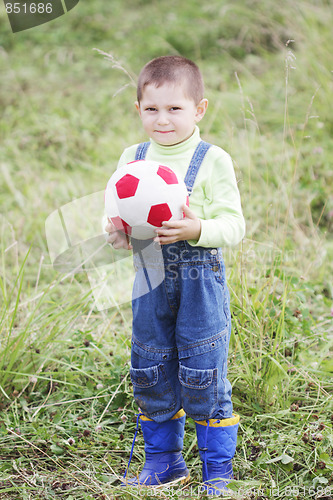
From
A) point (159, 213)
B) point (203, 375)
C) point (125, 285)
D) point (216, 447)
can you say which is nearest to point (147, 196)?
point (159, 213)

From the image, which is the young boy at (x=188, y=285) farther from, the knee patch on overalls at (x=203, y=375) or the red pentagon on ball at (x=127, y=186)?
the red pentagon on ball at (x=127, y=186)

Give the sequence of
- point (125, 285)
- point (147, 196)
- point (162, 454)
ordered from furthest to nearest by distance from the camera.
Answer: point (125, 285), point (162, 454), point (147, 196)

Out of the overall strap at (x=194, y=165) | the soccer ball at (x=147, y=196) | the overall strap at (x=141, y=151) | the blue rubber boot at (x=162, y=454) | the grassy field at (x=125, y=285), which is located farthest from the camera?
the grassy field at (x=125, y=285)

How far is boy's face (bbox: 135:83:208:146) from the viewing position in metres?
1.77

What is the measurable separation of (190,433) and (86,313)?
1011mm

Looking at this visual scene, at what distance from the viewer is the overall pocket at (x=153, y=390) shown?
1.95 meters

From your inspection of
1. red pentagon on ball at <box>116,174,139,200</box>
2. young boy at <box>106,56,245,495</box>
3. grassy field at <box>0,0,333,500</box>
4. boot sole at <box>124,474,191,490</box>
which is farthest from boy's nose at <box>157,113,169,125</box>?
boot sole at <box>124,474,191,490</box>

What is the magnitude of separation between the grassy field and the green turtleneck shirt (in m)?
0.57

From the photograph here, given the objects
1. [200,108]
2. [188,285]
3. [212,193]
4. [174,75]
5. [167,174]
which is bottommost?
[188,285]

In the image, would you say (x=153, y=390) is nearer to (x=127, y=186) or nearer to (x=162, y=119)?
(x=127, y=186)

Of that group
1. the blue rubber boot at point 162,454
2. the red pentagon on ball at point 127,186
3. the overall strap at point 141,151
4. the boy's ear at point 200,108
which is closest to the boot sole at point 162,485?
the blue rubber boot at point 162,454

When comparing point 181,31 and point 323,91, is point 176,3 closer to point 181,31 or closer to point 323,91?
point 181,31

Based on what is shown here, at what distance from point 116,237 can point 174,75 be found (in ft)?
1.90

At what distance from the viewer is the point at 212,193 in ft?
5.96
